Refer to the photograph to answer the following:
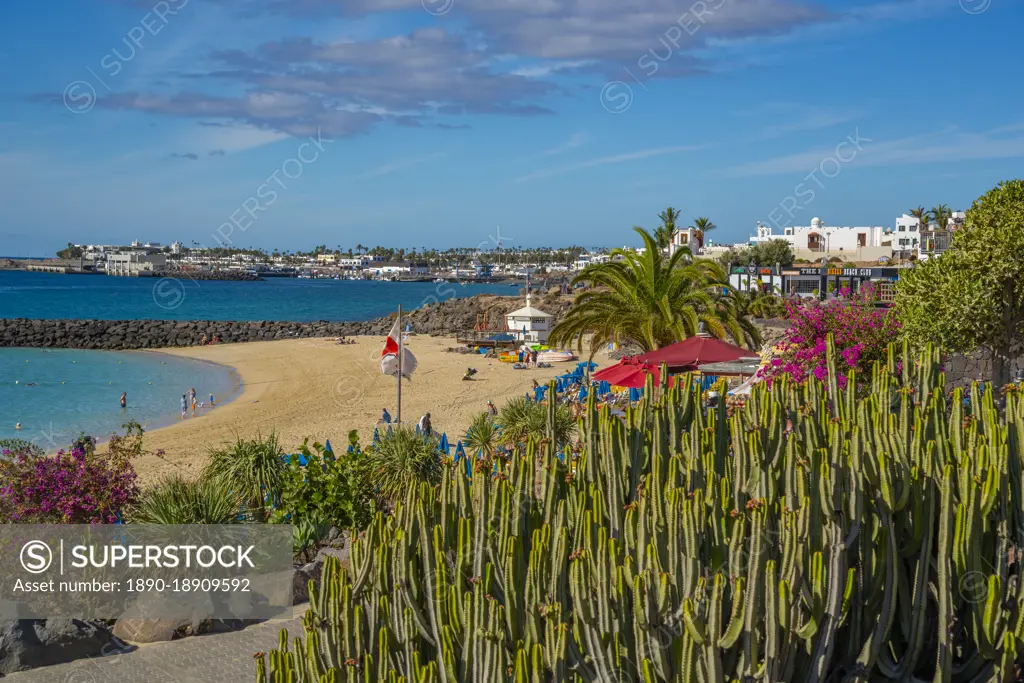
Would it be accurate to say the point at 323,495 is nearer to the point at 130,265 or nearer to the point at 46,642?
the point at 46,642

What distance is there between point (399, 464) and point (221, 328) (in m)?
57.3

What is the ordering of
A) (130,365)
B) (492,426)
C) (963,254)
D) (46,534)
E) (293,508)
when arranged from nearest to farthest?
1. (46,534)
2. (293,508)
3. (963,254)
4. (492,426)
5. (130,365)

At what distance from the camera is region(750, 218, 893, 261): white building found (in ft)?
289

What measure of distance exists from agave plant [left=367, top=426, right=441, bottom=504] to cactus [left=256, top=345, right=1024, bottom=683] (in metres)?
6.26

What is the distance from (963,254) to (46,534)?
520 inches

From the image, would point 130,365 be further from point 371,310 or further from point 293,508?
point 371,310

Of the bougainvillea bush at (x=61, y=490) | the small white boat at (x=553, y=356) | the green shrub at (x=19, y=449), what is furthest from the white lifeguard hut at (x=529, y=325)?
the bougainvillea bush at (x=61, y=490)

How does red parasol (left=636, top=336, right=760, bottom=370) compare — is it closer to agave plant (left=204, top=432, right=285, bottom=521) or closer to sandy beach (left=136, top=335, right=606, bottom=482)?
sandy beach (left=136, top=335, right=606, bottom=482)

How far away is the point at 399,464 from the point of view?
12883mm

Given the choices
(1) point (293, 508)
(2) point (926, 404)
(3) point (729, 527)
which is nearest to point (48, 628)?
(1) point (293, 508)

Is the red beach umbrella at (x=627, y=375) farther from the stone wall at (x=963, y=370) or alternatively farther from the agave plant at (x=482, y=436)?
the stone wall at (x=963, y=370)

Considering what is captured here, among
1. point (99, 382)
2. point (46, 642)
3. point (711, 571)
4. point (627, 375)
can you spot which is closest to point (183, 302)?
point (99, 382)

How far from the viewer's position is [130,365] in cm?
4809

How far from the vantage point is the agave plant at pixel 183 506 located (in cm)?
1045
